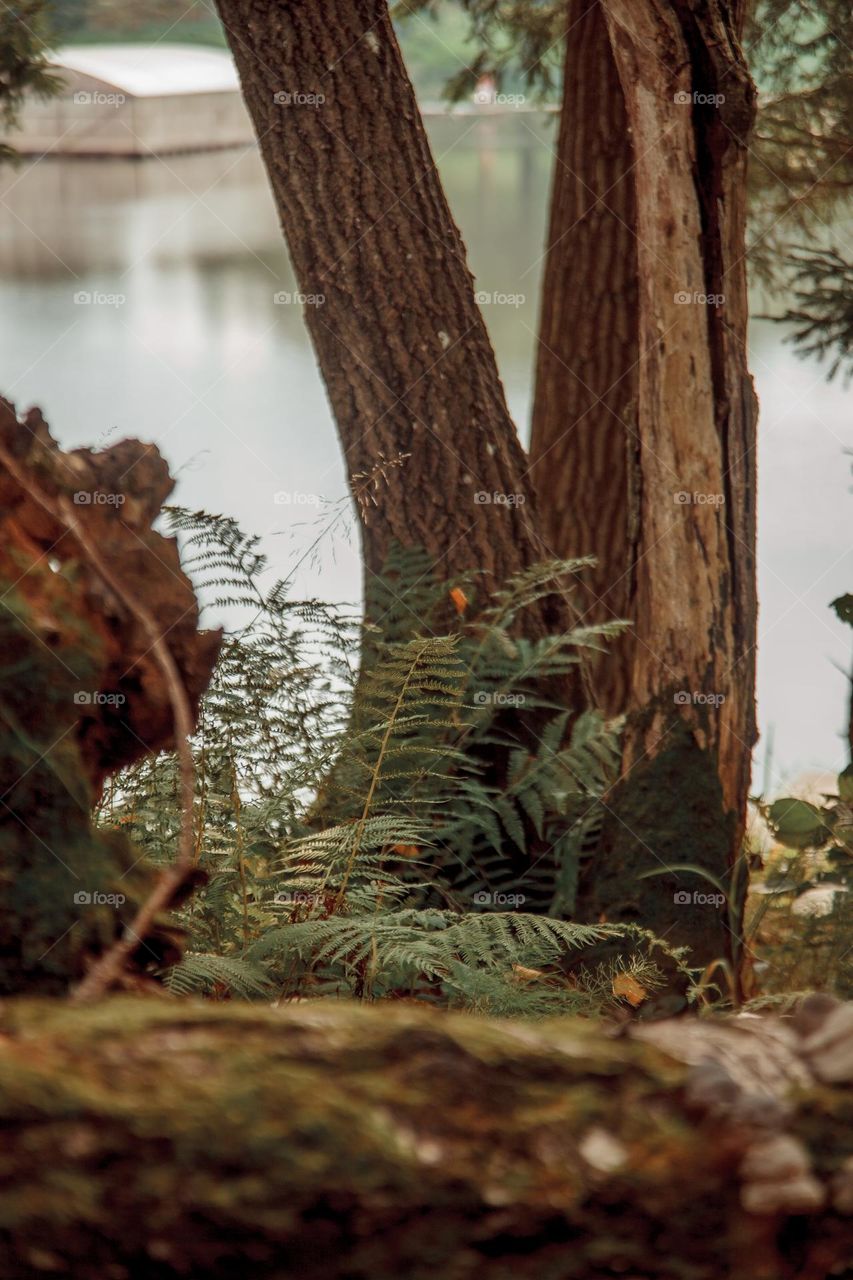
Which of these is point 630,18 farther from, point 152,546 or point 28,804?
point 28,804

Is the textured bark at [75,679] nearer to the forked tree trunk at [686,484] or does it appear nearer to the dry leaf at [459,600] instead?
the dry leaf at [459,600]

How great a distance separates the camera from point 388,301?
3.18m

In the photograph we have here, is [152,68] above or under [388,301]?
above

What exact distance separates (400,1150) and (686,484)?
258cm

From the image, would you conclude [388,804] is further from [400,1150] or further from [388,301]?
[400,1150]

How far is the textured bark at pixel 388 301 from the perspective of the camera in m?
3.14

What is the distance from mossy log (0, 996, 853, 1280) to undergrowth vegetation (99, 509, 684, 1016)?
1166mm

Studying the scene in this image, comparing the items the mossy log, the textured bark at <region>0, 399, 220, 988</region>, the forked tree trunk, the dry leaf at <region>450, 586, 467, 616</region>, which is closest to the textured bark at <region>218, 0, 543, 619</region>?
the dry leaf at <region>450, 586, 467, 616</region>

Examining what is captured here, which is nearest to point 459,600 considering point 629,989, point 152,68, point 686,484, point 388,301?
point 686,484

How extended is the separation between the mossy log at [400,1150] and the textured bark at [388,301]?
7.91 ft

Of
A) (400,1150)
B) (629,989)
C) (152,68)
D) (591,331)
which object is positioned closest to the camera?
(400,1150)

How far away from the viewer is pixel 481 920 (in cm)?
225

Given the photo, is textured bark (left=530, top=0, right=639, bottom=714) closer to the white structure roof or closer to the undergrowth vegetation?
the undergrowth vegetation

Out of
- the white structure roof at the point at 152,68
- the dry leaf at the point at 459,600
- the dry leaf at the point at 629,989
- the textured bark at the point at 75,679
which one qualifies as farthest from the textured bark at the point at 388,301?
the white structure roof at the point at 152,68
